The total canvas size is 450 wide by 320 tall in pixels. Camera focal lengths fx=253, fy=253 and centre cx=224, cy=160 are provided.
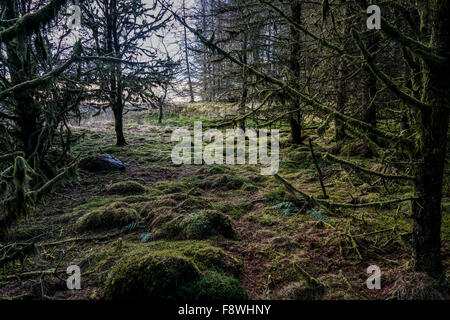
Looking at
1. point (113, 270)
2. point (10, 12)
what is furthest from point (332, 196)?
point (10, 12)

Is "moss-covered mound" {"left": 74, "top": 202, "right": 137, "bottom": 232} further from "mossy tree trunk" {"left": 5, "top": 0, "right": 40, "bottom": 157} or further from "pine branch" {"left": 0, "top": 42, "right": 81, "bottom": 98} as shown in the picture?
"pine branch" {"left": 0, "top": 42, "right": 81, "bottom": 98}

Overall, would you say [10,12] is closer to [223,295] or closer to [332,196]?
[223,295]

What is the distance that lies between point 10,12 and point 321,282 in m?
7.89

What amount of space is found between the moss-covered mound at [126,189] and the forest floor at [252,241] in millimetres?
42

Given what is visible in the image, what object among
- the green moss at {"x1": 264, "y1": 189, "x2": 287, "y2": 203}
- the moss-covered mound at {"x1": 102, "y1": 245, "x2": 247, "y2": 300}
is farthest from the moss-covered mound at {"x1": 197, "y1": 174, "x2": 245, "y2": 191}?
the moss-covered mound at {"x1": 102, "y1": 245, "x2": 247, "y2": 300}

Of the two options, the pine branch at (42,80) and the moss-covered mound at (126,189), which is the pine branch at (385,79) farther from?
the moss-covered mound at (126,189)

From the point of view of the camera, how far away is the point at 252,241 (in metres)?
4.38

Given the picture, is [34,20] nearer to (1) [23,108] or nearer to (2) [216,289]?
(1) [23,108]

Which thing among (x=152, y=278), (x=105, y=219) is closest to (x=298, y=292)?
(x=152, y=278)

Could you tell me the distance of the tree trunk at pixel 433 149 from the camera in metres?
2.34

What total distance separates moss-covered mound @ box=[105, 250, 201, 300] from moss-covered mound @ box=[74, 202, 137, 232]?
2.09 meters

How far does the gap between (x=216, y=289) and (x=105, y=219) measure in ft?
10.7

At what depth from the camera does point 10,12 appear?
18.1 feet

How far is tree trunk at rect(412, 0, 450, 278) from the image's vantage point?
7.67 ft
